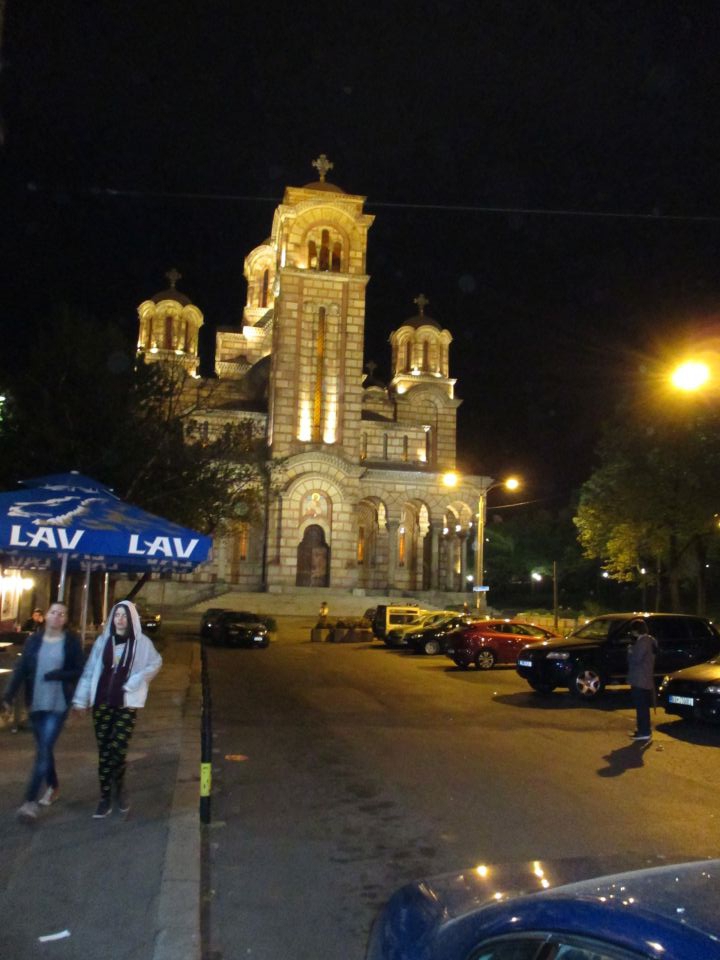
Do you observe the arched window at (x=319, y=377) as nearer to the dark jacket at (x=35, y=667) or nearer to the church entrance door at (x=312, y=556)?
the church entrance door at (x=312, y=556)

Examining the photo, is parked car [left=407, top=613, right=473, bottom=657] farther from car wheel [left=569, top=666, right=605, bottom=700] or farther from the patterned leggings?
the patterned leggings

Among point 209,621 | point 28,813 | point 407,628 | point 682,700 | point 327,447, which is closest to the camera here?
point 28,813

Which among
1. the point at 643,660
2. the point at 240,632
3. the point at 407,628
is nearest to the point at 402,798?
the point at 643,660

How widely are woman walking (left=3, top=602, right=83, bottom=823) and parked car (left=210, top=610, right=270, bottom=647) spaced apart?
889 inches

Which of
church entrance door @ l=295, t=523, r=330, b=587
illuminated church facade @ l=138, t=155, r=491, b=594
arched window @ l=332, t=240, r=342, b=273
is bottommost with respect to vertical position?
church entrance door @ l=295, t=523, r=330, b=587

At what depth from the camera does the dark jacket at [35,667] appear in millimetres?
7375

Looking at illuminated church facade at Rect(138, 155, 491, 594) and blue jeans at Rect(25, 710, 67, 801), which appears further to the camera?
illuminated church facade at Rect(138, 155, 491, 594)

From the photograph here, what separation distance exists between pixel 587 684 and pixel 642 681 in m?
4.46

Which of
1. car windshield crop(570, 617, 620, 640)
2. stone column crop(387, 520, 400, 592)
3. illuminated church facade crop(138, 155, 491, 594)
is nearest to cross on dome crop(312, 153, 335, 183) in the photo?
illuminated church facade crop(138, 155, 491, 594)

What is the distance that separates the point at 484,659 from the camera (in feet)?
74.1

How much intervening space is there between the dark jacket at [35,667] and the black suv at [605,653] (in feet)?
37.4

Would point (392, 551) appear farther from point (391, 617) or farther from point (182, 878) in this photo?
point (182, 878)

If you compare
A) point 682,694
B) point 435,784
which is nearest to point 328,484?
Answer: point 682,694

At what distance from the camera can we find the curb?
479 centimetres
